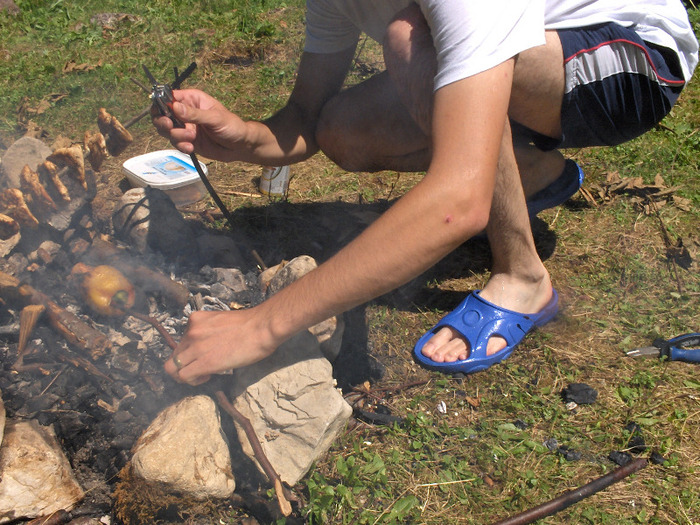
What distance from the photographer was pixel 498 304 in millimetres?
2500

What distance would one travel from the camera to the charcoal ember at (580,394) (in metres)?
2.27

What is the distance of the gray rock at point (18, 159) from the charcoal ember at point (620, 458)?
Answer: 295cm

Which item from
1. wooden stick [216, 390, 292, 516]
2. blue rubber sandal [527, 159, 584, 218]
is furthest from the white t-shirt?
wooden stick [216, 390, 292, 516]

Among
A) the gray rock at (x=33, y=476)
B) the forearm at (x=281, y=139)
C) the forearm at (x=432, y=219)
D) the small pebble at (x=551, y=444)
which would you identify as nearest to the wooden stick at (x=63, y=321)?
the gray rock at (x=33, y=476)

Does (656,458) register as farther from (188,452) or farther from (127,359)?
(127,359)

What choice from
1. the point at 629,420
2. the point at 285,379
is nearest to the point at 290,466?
the point at 285,379

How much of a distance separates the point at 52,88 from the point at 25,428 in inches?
135

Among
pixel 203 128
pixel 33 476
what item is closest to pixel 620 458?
pixel 33 476

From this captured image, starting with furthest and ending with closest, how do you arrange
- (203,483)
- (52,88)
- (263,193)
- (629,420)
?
(52,88)
(263,193)
(629,420)
(203,483)

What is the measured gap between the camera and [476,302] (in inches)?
100.0

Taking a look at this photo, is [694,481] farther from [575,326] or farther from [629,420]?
[575,326]

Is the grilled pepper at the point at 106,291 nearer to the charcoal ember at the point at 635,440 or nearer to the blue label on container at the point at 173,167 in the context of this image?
the blue label on container at the point at 173,167

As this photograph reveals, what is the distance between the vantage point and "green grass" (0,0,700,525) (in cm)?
198

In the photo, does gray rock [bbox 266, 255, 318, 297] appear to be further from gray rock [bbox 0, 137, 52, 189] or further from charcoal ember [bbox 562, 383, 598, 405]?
gray rock [bbox 0, 137, 52, 189]
